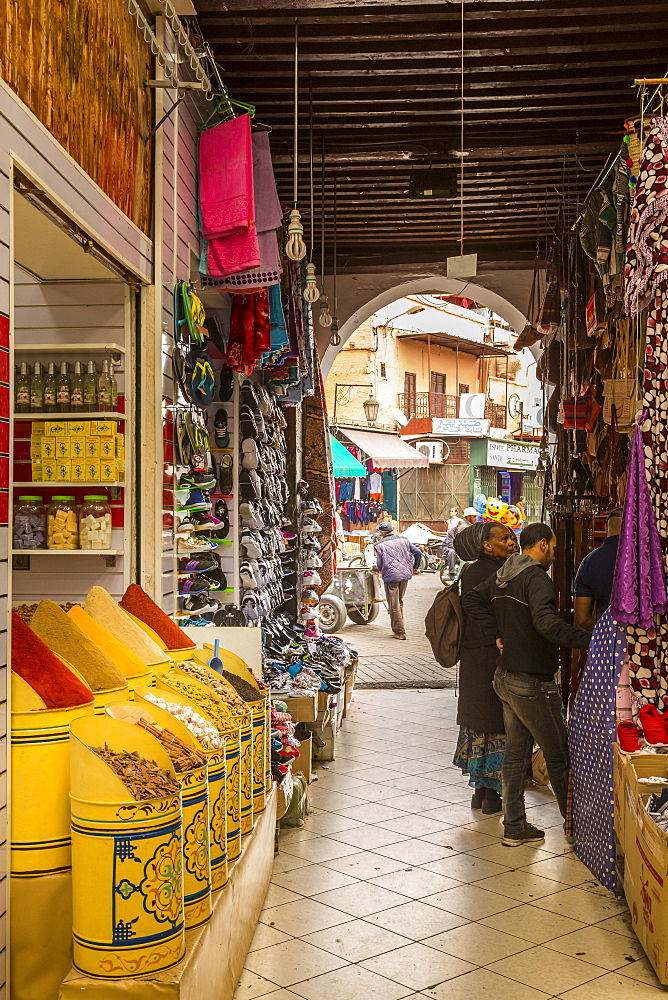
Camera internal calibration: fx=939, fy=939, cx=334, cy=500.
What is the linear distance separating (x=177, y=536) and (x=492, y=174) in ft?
12.8

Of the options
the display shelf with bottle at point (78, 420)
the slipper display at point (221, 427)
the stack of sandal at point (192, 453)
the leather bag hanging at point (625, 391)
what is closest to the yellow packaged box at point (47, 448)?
the display shelf with bottle at point (78, 420)

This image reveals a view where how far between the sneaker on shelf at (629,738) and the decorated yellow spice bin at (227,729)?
5.65 feet

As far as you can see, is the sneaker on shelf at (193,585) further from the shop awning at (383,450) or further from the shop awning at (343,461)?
the shop awning at (383,450)

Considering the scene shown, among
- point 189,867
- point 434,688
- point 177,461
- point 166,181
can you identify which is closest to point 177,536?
point 177,461

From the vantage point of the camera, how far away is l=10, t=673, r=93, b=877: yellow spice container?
247cm

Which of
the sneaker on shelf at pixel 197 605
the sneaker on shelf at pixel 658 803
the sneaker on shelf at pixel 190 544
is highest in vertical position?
the sneaker on shelf at pixel 190 544

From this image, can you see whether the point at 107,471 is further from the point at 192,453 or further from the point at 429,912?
the point at 429,912

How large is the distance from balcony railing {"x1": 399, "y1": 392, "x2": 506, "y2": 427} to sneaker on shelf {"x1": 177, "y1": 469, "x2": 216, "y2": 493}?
25.6 m

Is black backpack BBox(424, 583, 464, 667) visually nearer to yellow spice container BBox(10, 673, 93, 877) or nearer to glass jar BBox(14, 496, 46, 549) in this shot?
glass jar BBox(14, 496, 46, 549)

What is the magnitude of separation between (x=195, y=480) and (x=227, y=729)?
2.10 meters

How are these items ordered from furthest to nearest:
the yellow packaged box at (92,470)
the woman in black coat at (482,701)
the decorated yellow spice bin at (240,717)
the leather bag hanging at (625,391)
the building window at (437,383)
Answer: the building window at (437,383), the woman in black coat at (482,701), the leather bag hanging at (625,391), the yellow packaged box at (92,470), the decorated yellow spice bin at (240,717)

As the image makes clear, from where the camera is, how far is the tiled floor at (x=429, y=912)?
3.36m

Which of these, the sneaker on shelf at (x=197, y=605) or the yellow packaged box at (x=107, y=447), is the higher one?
the yellow packaged box at (x=107, y=447)

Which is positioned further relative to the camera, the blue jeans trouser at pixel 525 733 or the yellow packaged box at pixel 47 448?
the blue jeans trouser at pixel 525 733
